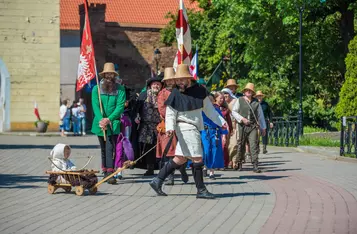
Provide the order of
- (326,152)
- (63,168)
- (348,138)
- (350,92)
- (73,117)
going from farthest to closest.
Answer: (73,117)
(350,92)
(326,152)
(348,138)
(63,168)

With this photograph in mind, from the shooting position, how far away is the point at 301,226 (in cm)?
1009

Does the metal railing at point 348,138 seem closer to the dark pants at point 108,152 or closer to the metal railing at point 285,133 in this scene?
the metal railing at point 285,133

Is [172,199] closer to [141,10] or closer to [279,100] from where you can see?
[279,100]

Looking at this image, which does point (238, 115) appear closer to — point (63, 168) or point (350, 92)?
point (63, 168)

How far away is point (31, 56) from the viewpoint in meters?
44.5

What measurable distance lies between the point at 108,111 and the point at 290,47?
28.3 meters

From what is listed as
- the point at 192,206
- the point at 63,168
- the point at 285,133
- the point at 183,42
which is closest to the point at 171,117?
the point at 192,206

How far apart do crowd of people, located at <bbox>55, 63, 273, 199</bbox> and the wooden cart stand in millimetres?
918

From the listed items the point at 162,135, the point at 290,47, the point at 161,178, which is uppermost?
the point at 290,47

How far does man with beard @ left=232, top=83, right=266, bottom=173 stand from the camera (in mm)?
18406

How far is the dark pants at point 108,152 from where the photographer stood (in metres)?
15.4

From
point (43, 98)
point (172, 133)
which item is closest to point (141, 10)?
point (43, 98)

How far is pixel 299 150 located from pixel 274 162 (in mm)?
5584

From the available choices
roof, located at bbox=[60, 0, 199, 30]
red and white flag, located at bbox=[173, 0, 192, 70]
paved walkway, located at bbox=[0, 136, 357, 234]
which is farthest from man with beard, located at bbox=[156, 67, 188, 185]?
roof, located at bbox=[60, 0, 199, 30]
